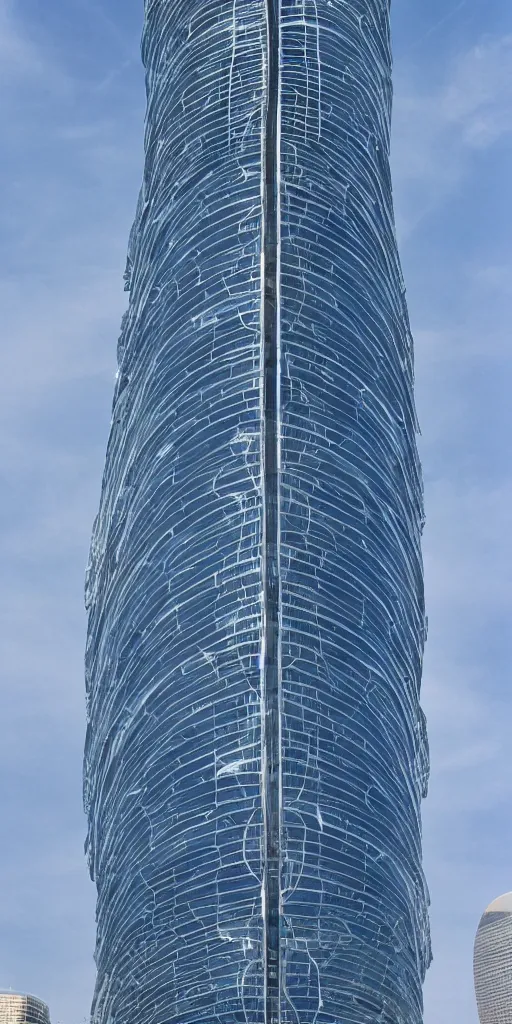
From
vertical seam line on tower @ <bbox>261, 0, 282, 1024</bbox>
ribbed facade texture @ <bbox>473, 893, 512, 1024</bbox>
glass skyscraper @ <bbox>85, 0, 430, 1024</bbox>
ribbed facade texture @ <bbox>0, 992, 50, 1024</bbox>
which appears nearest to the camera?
vertical seam line on tower @ <bbox>261, 0, 282, 1024</bbox>

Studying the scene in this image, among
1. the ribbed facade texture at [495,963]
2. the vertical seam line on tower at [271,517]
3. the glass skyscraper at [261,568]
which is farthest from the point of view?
the ribbed facade texture at [495,963]

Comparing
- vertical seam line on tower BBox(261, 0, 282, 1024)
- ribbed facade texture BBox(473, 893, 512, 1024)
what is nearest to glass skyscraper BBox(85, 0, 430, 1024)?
vertical seam line on tower BBox(261, 0, 282, 1024)

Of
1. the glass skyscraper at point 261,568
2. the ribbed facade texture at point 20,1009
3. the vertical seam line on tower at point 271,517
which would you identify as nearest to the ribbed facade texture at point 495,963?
the ribbed facade texture at point 20,1009

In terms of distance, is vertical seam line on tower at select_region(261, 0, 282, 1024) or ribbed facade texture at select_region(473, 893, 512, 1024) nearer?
vertical seam line on tower at select_region(261, 0, 282, 1024)

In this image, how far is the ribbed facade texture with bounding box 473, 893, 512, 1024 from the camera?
347ft

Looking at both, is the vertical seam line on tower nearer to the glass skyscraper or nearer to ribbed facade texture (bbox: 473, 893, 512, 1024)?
the glass skyscraper

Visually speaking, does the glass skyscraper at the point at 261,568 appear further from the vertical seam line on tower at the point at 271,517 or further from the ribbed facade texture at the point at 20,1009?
the ribbed facade texture at the point at 20,1009

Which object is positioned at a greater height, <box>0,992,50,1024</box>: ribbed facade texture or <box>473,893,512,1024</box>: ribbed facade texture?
<box>473,893,512,1024</box>: ribbed facade texture

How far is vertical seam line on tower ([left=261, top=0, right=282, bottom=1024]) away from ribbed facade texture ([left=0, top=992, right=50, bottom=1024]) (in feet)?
186

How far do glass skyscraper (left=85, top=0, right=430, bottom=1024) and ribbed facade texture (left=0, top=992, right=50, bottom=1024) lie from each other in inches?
1993

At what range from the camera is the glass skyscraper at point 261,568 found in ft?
102

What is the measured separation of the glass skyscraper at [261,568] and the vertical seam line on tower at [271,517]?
2.3 inches

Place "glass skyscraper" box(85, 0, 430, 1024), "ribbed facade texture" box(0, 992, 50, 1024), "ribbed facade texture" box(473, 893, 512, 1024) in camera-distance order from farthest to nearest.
A: "ribbed facade texture" box(473, 893, 512, 1024) → "ribbed facade texture" box(0, 992, 50, 1024) → "glass skyscraper" box(85, 0, 430, 1024)

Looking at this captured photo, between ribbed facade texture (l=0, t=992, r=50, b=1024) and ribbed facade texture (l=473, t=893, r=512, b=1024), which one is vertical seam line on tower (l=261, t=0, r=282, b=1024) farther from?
ribbed facade texture (l=473, t=893, r=512, b=1024)
